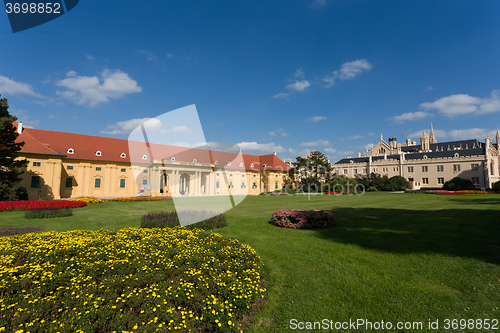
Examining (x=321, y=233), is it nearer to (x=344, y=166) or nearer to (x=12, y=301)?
(x=12, y=301)

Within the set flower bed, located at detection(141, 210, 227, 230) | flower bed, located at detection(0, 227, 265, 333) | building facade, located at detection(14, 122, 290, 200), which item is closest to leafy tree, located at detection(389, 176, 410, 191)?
building facade, located at detection(14, 122, 290, 200)

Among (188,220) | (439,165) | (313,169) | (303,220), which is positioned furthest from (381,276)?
(439,165)

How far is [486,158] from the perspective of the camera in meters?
68.9

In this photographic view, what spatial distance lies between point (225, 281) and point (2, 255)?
203 inches

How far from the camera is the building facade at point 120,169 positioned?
116 ft

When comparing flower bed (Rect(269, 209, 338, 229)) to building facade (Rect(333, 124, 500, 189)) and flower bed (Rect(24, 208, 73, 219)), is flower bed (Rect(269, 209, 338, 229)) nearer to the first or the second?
flower bed (Rect(24, 208, 73, 219))

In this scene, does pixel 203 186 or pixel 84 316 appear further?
pixel 203 186

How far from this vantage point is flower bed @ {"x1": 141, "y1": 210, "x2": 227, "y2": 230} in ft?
39.5

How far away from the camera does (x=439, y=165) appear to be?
252ft

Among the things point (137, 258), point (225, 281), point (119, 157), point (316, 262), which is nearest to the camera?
point (225, 281)

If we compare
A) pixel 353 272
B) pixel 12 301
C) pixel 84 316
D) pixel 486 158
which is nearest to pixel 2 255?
pixel 12 301

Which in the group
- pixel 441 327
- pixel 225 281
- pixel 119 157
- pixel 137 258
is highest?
pixel 119 157

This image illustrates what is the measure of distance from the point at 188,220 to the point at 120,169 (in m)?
38.8

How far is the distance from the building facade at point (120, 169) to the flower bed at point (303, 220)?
35.6m
